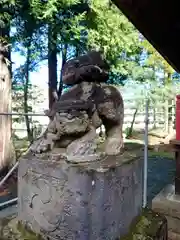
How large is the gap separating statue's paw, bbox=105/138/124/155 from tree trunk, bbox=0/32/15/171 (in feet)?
9.78

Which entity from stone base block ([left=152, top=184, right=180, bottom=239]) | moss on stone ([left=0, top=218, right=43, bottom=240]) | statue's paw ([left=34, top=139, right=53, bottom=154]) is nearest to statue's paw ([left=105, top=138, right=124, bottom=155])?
statue's paw ([left=34, top=139, right=53, bottom=154])

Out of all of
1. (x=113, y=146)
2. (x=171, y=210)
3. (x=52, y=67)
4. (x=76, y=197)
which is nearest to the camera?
(x=76, y=197)

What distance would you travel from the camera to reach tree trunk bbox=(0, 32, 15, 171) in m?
3.79

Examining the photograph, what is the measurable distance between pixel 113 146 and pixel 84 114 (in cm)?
24

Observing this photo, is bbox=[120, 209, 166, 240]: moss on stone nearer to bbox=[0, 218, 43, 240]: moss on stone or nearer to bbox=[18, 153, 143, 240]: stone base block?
bbox=[18, 153, 143, 240]: stone base block

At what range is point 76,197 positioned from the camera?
96 cm

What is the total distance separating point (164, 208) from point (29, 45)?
3829 millimetres

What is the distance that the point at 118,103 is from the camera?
1188 millimetres

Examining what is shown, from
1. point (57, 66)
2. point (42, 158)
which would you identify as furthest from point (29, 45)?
point (42, 158)

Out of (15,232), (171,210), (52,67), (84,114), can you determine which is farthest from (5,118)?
(84,114)

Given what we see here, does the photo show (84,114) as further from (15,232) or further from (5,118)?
(5,118)

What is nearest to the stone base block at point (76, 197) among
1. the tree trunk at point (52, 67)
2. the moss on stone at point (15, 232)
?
the moss on stone at point (15, 232)

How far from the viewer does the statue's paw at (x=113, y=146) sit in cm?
116

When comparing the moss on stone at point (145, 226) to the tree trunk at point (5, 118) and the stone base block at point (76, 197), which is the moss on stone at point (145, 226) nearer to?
the stone base block at point (76, 197)
